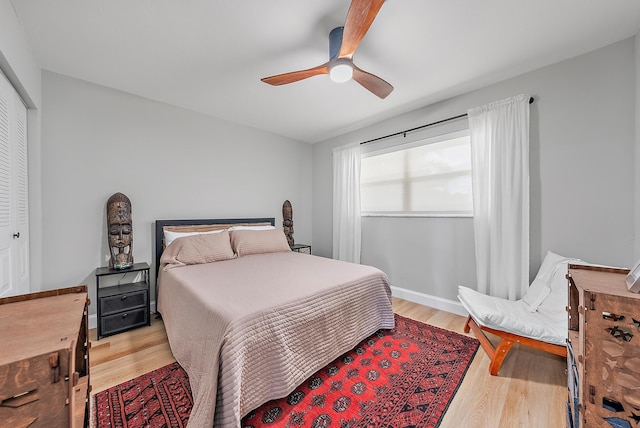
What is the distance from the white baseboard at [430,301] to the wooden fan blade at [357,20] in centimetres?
273

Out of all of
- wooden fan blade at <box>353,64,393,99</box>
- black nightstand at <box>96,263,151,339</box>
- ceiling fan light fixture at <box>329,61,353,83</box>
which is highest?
wooden fan blade at <box>353,64,393,99</box>

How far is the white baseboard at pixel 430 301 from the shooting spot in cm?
278

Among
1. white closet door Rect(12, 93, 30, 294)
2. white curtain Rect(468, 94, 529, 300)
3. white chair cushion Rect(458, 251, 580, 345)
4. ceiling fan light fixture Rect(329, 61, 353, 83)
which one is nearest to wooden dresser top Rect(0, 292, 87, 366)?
white closet door Rect(12, 93, 30, 294)

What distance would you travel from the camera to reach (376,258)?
11.8 ft

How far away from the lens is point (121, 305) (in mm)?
2344

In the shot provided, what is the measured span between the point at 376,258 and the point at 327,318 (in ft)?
6.42

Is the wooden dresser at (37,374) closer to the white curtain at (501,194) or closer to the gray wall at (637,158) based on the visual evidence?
the white curtain at (501,194)

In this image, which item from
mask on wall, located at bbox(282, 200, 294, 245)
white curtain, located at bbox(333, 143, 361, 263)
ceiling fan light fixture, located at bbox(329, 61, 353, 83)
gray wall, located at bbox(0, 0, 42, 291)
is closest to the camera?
gray wall, located at bbox(0, 0, 42, 291)

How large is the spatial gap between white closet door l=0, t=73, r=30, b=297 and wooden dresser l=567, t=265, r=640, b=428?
3026mm

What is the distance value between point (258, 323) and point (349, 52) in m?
1.82

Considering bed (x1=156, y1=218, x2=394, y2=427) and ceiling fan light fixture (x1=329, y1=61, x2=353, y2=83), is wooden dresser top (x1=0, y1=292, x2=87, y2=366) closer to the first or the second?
bed (x1=156, y1=218, x2=394, y2=427)

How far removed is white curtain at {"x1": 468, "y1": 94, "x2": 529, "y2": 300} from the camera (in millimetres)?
2309

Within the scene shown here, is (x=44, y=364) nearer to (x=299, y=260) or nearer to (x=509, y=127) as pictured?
(x=299, y=260)

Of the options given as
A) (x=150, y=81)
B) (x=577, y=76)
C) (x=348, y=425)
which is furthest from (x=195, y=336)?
(x=577, y=76)
